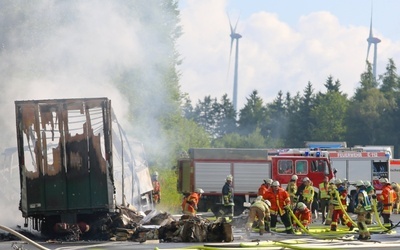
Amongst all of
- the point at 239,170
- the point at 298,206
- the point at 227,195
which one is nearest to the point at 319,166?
the point at 239,170

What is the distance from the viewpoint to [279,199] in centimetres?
2195

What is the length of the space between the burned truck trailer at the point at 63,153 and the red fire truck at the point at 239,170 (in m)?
12.5

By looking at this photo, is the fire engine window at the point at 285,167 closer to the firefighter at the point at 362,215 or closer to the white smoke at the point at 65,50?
the white smoke at the point at 65,50

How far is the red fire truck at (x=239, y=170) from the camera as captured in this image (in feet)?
105

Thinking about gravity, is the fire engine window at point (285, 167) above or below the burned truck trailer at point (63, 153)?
below

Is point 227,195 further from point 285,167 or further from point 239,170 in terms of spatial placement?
point 285,167

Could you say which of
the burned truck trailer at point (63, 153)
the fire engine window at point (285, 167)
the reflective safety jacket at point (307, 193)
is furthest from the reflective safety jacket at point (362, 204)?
the fire engine window at point (285, 167)

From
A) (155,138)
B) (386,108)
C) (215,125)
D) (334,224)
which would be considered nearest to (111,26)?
(155,138)

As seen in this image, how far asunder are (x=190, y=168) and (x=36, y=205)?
13.4 metres

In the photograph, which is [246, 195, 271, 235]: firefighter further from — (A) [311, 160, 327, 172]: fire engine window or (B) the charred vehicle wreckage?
(A) [311, 160, 327, 172]: fire engine window

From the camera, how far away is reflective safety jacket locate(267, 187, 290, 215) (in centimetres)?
2189

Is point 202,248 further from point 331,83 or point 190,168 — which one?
point 331,83

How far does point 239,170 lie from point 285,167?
173 cm

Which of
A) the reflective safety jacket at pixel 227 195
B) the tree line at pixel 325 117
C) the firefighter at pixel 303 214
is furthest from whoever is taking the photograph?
the tree line at pixel 325 117
